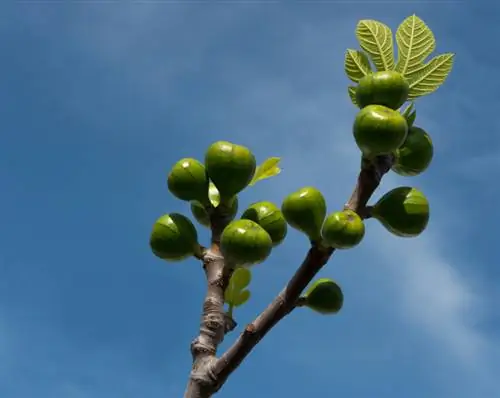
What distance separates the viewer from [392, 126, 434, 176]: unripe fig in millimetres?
2498

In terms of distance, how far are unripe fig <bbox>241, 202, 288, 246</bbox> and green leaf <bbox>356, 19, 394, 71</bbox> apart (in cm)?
65

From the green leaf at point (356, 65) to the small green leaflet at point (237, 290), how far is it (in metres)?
0.82

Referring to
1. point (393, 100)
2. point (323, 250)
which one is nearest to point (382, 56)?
point (393, 100)

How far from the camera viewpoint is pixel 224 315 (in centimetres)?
246

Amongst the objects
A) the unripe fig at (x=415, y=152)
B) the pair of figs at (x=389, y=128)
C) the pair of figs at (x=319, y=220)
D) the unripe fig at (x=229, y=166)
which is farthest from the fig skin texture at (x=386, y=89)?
the unripe fig at (x=229, y=166)

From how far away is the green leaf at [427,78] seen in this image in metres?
2.61

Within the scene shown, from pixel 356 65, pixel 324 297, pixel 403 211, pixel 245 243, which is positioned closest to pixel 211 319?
pixel 245 243

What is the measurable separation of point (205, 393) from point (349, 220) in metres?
0.70

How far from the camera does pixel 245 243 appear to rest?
2361 millimetres

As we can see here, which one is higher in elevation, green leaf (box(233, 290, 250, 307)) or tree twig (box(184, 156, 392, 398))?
green leaf (box(233, 290, 250, 307))

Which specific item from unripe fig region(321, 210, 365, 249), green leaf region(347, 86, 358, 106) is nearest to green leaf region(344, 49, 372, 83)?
green leaf region(347, 86, 358, 106)

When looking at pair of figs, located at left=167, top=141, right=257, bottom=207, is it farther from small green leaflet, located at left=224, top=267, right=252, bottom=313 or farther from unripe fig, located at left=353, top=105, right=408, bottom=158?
unripe fig, located at left=353, top=105, right=408, bottom=158

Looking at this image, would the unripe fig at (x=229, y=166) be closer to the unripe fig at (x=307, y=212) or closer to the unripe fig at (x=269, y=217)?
the unripe fig at (x=269, y=217)

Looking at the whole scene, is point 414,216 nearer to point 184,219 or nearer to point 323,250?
point 323,250
